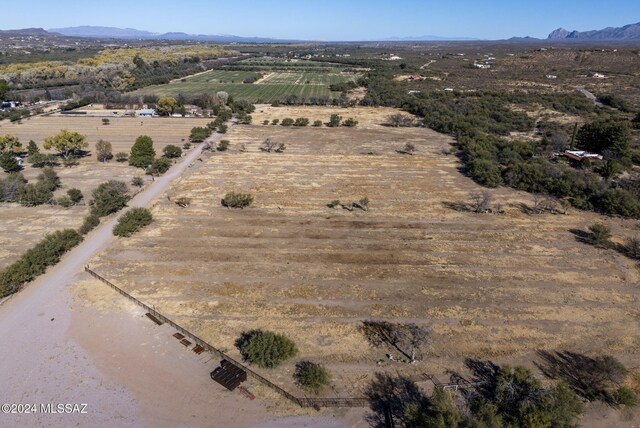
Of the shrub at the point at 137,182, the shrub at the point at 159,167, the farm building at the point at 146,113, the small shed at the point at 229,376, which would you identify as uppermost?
the farm building at the point at 146,113

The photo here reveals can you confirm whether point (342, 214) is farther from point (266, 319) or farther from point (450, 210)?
point (266, 319)

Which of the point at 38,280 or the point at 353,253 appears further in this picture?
the point at 353,253

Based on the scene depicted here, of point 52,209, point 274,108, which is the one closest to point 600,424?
point 52,209

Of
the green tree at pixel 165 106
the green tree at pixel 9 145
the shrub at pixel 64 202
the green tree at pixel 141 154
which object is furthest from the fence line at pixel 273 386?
the green tree at pixel 165 106

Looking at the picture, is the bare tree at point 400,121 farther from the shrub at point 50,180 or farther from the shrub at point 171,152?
the shrub at point 50,180

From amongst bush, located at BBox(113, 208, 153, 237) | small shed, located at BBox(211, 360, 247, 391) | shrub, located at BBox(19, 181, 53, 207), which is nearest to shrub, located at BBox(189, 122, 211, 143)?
shrub, located at BBox(19, 181, 53, 207)

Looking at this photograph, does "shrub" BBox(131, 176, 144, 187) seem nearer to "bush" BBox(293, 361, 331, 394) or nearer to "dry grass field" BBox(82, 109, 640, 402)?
"dry grass field" BBox(82, 109, 640, 402)

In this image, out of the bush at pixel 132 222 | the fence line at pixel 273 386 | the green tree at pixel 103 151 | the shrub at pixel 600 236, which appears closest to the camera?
the fence line at pixel 273 386

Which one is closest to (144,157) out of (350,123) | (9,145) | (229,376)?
(9,145)
